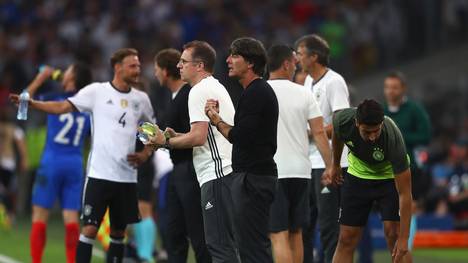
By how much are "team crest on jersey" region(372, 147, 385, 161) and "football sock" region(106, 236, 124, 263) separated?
3233mm

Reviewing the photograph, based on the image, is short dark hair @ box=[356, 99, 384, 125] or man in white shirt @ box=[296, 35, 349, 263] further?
man in white shirt @ box=[296, 35, 349, 263]

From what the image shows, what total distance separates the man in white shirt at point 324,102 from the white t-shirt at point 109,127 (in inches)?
79.4

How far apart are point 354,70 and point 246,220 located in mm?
15237

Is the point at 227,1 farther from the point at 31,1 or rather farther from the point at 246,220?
the point at 246,220

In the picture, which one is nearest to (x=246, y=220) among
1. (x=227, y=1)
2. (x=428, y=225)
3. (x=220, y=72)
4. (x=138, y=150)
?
(x=138, y=150)

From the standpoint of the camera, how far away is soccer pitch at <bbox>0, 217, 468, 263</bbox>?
56.0ft

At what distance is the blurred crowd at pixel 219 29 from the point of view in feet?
85.1

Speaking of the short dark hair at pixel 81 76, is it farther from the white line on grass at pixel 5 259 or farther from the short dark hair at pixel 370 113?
the short dark hair at pixel 370 113

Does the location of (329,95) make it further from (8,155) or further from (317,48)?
(8,155)

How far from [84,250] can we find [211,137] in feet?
7.91

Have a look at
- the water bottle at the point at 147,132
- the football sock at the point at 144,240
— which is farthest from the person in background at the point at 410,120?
the water bottle at the point at 147,132

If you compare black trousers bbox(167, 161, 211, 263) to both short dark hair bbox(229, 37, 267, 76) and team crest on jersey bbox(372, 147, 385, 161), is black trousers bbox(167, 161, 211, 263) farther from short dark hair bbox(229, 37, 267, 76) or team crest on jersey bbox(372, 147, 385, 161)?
team crest on jersey bbox(372, 147, 385, 161)

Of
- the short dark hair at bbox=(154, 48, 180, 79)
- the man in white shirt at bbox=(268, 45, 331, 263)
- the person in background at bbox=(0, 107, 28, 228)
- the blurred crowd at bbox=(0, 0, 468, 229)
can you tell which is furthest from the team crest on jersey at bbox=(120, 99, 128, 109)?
the blurred crowd at bbox=(0, 0, 468, 229)

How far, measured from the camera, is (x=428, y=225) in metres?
21.1
